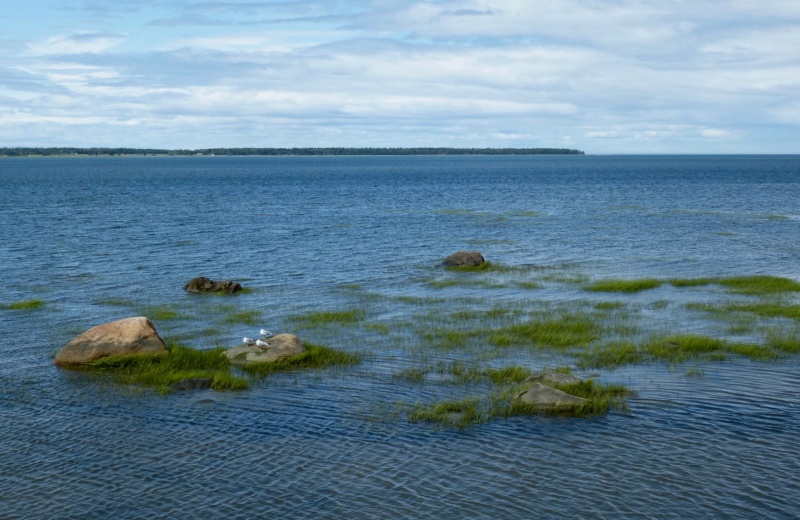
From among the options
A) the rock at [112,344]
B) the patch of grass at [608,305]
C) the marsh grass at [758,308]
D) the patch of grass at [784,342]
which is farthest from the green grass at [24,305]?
Answer: the patch of grass at [784,342]

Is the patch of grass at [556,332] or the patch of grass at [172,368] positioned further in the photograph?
the patch of grass at [556,332]

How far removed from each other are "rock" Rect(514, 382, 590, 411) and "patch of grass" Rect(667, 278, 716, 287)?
77.3ft

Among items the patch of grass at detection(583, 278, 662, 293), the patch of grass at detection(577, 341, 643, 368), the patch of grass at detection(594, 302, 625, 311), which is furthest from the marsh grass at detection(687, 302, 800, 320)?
the patch of grass at detection(577, 341, 643, 368)

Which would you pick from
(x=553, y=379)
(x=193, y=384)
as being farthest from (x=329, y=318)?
(x=553, y=379)

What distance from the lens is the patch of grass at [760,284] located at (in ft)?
144

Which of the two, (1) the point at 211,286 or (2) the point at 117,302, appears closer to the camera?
(2) the point at 117,302

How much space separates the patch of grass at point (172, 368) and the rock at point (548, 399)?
958 cm

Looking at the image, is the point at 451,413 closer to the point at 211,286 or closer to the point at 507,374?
the point at 507,374

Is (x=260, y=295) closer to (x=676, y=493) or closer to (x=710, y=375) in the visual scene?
(x=710, y=375)

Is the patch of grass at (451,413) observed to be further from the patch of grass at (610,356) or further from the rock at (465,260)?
the rock at (465,260)

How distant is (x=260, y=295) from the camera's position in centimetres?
4491

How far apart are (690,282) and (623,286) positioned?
442 centimetres

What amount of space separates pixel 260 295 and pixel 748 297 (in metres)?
26.0

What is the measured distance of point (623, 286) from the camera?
45062mm
